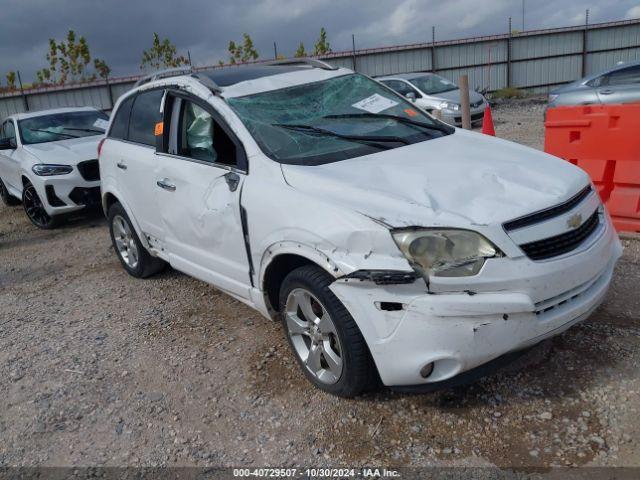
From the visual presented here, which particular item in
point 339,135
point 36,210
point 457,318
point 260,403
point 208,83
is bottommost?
point 260,403

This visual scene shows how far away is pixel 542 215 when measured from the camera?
263 centimetres

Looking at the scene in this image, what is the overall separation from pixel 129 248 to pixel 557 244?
3.88m

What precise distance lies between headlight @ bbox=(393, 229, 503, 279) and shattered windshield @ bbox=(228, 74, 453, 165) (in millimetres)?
898

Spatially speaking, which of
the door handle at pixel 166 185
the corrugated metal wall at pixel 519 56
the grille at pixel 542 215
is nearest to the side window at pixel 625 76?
the grille at pixel 542 215

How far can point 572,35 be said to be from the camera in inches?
883

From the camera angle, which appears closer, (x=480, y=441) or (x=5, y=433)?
(x=480, y=441)

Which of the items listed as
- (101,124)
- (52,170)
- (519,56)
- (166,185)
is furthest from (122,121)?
(519,56)

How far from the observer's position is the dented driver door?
11.0ft

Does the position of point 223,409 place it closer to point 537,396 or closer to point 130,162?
point 537,396

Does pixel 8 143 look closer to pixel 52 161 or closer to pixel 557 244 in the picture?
pixel 52 161

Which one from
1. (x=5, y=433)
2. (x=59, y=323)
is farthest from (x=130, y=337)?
(x=5, y=433)

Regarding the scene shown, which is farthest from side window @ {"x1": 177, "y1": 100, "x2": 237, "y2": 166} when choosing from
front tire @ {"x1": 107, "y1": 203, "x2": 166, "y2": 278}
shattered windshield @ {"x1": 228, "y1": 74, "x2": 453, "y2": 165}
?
front tire @ {"x1": 107, "y1": 203, "x2": 166, "y2": 278}

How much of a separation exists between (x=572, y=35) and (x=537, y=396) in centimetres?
2340

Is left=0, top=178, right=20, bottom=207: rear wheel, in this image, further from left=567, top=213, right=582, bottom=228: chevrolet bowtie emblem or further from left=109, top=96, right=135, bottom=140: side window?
left=567, top=213, right=582, bottom=228: chevrolet bowtie emblem
